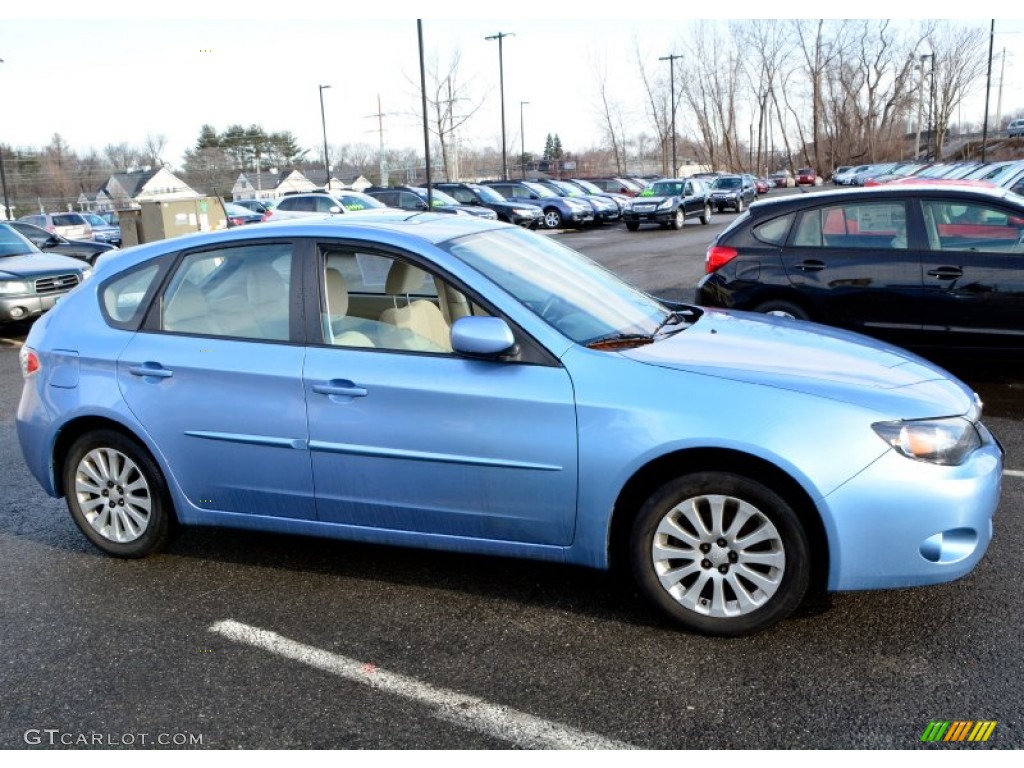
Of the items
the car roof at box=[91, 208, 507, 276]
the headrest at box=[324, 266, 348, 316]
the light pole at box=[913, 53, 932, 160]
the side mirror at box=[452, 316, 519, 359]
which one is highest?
the light pole at box=[913, 53, 932, 160]

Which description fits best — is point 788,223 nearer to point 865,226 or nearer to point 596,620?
point 865,226

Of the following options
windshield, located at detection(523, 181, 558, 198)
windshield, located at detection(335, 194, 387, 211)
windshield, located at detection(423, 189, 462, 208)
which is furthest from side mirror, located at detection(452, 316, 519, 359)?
windshield, located at detection(523, 181, 558, 198)

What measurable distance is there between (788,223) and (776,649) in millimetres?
4993

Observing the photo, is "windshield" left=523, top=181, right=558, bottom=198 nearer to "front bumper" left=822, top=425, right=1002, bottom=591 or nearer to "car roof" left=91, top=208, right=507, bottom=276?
"car roof" left=91, top=208, right=507, bottom=276

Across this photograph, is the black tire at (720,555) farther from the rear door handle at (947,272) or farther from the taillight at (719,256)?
the taillight at (719,256)

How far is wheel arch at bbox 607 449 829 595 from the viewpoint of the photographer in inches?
132

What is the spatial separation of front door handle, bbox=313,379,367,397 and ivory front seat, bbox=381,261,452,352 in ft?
0.96

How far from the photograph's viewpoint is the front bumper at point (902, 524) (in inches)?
128

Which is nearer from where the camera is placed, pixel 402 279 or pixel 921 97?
pixel 402 279

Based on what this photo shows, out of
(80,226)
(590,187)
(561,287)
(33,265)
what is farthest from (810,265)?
(590,187)

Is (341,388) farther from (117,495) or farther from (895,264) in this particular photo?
(895,264)

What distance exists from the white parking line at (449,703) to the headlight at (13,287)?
9254 mm

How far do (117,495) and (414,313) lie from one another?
1751mm

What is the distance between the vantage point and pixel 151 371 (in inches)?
166
